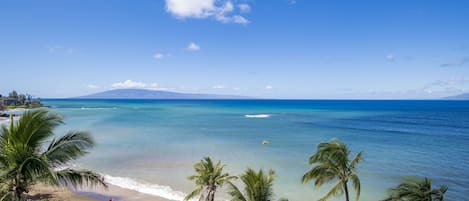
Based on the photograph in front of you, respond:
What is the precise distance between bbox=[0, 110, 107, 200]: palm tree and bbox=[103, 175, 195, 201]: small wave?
1187 cm

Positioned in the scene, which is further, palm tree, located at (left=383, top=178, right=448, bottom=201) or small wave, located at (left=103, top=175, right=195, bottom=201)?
small wave, located at (left=103, top=175, right=195, bottom=201)

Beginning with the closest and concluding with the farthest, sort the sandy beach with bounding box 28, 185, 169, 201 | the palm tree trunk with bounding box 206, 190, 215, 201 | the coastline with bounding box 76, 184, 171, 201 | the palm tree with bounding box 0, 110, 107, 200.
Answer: the palm tree with bounding box 0, 110, 107, 200 < the palm tree trunk with bounding box 206, 190, 215, 201 < the sandy beach with bounding box 28, 185, 169, 201 < the coastline with bounding box 76, 184, 171, 201

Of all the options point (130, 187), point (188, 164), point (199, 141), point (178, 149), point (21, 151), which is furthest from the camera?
point (199, 141)

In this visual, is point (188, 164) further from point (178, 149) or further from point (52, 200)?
point (52, 200)

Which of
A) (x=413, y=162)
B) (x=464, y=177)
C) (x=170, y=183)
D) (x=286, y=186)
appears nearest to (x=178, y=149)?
(x=170, y=183)

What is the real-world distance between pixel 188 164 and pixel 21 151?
68.5 ft

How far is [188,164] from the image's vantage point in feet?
90.2

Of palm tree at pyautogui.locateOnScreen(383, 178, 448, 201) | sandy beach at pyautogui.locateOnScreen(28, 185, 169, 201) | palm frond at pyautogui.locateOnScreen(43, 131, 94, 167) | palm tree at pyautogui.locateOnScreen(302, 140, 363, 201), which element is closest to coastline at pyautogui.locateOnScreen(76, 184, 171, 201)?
sandy beach at pyautogui.locateOnScreen(28, 185, 169, 201)

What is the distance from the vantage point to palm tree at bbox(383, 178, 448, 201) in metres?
9.09

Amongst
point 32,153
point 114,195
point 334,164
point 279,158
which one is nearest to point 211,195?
point 334,164

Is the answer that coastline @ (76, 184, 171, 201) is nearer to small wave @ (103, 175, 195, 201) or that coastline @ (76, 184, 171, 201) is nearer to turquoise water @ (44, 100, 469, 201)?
small wave @ (103, 175, 195, 201)

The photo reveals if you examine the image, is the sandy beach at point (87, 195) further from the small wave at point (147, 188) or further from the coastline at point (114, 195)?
the small wave at point (147, 188)

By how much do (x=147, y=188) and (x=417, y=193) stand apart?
16.8m

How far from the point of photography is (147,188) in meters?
20.8
